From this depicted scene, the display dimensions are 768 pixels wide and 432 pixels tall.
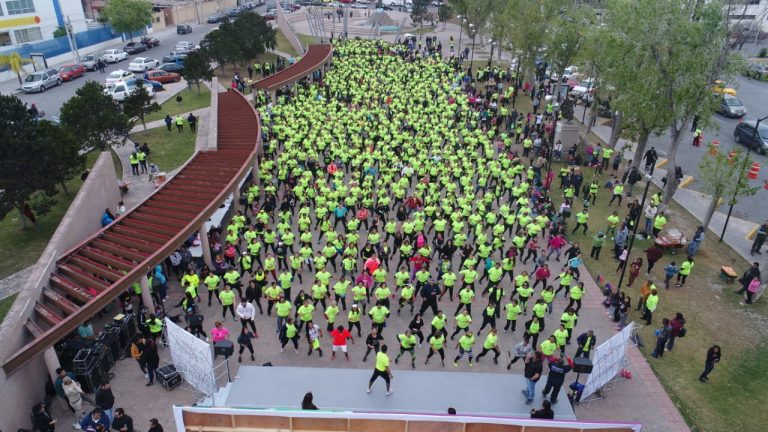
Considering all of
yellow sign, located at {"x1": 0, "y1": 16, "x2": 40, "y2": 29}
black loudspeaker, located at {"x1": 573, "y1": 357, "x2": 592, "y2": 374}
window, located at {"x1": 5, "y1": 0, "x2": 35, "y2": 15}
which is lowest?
black loudspeaker, located at {"x1": 573, "y1": 357, "x2": 592, "y2": 374}

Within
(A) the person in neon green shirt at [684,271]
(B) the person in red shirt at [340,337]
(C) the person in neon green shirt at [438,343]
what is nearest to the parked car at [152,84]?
(B) the person in red shirt at [340,337]

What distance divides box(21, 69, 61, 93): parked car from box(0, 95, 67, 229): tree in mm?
22853

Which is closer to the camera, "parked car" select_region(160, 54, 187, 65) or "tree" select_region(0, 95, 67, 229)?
"tree" select_region(0, 95, 67, 229)

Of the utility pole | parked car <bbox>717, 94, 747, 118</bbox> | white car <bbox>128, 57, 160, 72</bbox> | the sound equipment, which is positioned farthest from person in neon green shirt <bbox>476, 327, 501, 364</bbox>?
the utility pole

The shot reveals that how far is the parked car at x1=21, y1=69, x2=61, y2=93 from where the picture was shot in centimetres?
3747

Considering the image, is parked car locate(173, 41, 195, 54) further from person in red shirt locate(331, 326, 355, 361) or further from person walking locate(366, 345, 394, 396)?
person walking locate(366, 345, 394, 396)

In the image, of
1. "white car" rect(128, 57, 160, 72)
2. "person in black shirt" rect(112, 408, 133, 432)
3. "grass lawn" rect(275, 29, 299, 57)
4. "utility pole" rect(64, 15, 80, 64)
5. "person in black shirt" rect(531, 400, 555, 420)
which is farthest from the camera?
"grass lawn" rect(275, 29, 299, 57)

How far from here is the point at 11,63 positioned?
39438 mm

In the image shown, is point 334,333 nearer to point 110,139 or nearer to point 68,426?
point 68,426

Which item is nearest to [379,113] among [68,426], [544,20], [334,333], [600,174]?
[600,174]

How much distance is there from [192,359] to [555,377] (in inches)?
319

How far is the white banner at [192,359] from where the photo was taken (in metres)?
11.3

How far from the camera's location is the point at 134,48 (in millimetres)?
53062

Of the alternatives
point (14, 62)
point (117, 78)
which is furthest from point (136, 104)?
point (14, 62)
